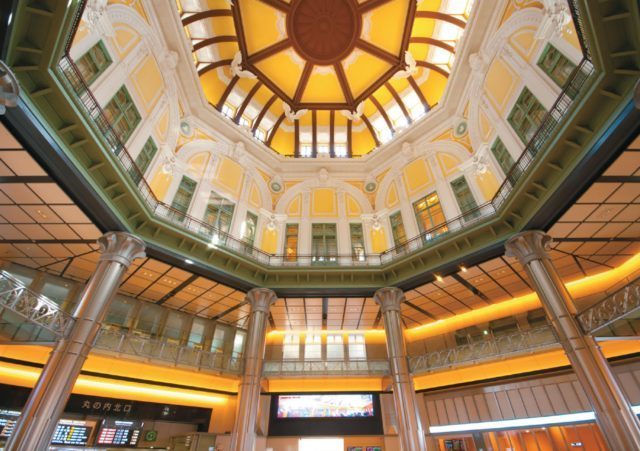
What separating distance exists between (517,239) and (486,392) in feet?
30.5

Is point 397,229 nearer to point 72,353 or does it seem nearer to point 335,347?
point 335,347

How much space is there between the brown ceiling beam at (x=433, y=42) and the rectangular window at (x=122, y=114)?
15.4m

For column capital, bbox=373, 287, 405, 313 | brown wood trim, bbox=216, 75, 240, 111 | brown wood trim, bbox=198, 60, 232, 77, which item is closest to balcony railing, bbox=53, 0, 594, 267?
column capital, bbox=373, 287, 405, 313

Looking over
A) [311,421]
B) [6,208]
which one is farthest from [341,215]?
[6,208]

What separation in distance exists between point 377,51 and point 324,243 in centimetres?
1191

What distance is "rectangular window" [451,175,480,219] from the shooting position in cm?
1528

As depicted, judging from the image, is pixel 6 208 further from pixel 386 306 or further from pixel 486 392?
pixel 486 392

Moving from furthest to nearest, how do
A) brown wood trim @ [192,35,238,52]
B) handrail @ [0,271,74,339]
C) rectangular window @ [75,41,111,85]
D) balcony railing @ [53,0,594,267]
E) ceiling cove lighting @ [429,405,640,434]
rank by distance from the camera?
brown wood trim @ [192,35,238,52], ceiling cove lighting @ [429,405,640,434], rectangular window @ [75,41,111,85], balcony railing @ [53,0,594,267], handrail @ [0,271,74,339]

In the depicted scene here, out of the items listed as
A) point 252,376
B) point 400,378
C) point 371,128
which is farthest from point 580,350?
point 371,128

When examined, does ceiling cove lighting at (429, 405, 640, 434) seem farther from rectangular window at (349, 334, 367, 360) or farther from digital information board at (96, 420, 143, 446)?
digital information board at (96, 420, 143, 446)

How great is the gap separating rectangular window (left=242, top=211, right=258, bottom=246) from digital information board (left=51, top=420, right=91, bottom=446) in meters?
11.1

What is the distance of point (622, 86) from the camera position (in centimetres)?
816

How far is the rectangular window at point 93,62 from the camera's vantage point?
1061 centimetres

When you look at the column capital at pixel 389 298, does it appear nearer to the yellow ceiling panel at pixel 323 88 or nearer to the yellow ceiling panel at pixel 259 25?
the yellow ceiling panel at pixel 323 88
